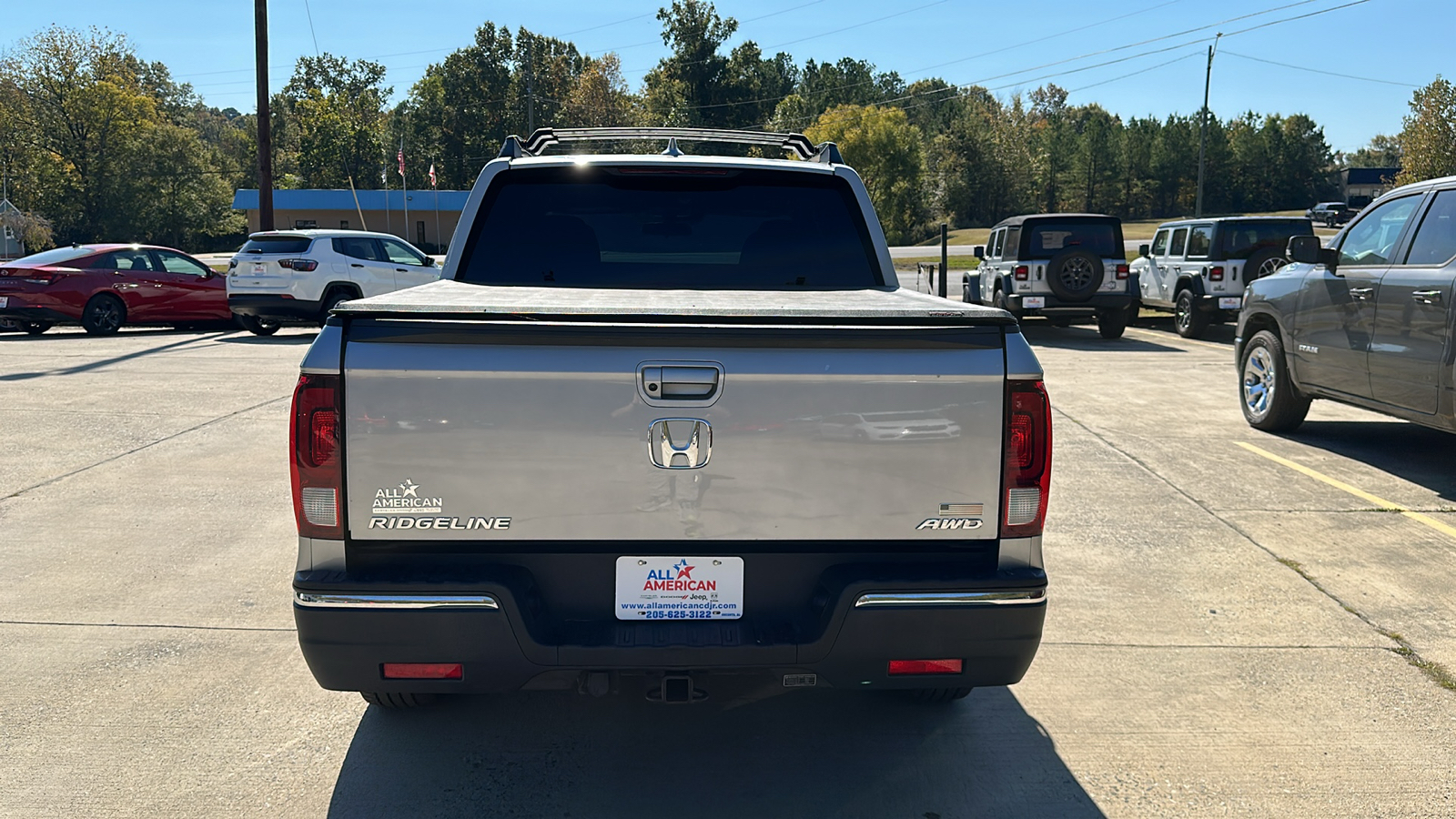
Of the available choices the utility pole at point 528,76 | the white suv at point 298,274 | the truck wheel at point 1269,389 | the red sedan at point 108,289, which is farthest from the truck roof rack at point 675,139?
the utility pole at point 528,76

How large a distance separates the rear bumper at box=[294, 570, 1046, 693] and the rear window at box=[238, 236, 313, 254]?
1567 cm

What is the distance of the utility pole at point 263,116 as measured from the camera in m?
24.6

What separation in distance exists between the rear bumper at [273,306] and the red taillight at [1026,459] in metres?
16.1

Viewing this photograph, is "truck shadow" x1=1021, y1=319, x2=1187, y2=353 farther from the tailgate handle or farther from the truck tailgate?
the tailgate handle

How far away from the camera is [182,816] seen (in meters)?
3.25

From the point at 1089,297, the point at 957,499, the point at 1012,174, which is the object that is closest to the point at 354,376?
the point at 957,499

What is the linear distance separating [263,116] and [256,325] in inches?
320

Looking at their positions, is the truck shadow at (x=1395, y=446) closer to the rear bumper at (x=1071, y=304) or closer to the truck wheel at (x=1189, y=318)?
the rear bumper at (x=1071, y=304)

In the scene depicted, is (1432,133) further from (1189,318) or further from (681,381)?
(681,381)

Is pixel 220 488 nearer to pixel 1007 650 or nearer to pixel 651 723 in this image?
pixel 651 723

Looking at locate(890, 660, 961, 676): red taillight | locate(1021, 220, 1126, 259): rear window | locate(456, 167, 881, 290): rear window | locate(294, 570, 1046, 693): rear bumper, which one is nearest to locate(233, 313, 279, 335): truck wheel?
locate(1021, 220, 1126, 259): rear window

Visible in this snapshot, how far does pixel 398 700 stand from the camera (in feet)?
12.3

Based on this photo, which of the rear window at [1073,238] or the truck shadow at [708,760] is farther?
the rear window at [1073,238]

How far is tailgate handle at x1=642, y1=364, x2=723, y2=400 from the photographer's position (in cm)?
288
